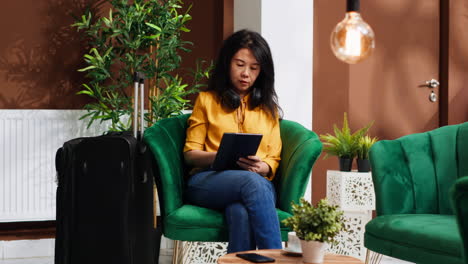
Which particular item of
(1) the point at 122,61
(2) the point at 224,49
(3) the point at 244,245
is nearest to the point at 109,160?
(3) the point at 244,245

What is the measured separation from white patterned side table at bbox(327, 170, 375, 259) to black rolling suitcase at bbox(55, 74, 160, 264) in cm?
142

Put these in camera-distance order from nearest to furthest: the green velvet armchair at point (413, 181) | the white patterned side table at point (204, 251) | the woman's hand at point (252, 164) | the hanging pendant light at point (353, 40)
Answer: the hanging pendant light at point (353, 40) → the green velvet armchair at point (413, 181) → the woman's hand at point (252, 164) → the white patterned side table at point (204, 251)

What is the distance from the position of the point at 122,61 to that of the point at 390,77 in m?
2.15

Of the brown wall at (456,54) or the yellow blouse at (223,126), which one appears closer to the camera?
the yellow blouse at (223,126)

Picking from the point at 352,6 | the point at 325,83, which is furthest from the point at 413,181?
the point at 325,83

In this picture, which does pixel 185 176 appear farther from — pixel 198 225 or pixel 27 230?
pixel 27 230

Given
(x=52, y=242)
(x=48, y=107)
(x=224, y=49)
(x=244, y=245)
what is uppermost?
(x=224, y=49)

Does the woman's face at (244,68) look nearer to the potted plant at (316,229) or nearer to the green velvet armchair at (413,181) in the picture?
the green velvet armchair at (413,181)

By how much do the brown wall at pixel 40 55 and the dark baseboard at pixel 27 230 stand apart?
0.78 meters

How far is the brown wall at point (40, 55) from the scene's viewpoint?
12.8ft

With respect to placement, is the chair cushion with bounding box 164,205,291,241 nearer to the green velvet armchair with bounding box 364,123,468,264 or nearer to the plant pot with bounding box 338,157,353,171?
the green velvet armchair with bounding box 364,123,468,264

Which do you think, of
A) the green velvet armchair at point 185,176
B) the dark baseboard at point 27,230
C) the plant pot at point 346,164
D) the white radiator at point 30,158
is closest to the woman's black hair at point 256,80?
the green velvet armchair at point 185,176

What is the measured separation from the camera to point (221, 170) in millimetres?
2631

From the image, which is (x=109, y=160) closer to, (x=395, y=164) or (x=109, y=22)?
(x=395, y=164)
